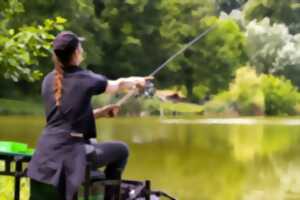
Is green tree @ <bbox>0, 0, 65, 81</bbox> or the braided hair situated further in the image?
green tree @ <bbox>0, 0, 65, 81</bbox>

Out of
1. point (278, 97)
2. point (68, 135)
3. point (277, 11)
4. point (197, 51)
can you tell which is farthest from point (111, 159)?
point (277, 11)

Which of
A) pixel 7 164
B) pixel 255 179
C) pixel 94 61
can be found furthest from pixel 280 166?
pixel 94 61

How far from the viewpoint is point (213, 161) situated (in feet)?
39.5

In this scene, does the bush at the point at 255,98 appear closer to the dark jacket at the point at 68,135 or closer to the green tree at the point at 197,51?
the green tree at the point at 197,51

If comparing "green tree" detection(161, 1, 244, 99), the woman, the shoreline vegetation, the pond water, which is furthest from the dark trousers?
"green tree" detection(161, 1, 244, 99)

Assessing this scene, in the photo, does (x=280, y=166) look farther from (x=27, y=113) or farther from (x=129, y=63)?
(x=129, y=63)

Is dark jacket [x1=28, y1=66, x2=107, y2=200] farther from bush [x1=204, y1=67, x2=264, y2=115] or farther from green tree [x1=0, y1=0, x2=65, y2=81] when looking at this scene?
bush [x1=204, y1=67, x2=264, y2=115]

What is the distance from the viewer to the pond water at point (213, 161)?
8867 millimetres

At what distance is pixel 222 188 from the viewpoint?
9.10 m

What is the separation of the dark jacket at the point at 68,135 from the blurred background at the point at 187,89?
1836 millimetres

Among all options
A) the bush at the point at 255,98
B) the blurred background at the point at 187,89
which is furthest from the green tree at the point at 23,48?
the bush at the point at 255,98

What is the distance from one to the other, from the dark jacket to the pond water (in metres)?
4.66

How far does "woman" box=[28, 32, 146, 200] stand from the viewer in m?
3.35

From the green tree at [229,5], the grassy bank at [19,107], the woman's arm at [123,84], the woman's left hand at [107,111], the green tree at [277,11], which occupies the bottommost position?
the grassy bank at [19,107]
